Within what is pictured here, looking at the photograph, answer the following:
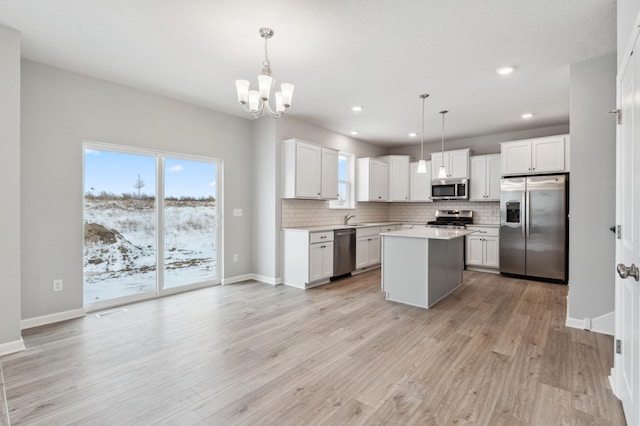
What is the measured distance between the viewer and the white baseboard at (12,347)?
2.61 m

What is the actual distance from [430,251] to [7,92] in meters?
4.47

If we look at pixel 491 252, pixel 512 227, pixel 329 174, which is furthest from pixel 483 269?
pixel 329 174

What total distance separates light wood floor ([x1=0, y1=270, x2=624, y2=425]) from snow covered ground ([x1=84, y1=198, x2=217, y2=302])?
1.32ft

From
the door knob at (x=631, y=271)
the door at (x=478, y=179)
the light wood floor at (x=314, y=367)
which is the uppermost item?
the door at (x=478, y=179)

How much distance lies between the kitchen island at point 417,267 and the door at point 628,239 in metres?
1.84

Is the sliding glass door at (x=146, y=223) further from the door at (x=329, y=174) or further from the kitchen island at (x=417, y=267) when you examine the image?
the kitchen island at (x=417, y=267)

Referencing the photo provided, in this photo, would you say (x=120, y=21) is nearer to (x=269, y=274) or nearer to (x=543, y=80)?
(x=269, y=274)

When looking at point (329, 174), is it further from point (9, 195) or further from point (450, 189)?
point (9, 195)

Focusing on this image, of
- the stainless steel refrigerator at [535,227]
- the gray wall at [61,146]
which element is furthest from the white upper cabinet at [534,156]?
the gray wall at [61,146]

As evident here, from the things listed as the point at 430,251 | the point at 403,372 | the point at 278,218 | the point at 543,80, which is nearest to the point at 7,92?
the point at 278,218

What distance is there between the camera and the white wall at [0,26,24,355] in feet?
8.59

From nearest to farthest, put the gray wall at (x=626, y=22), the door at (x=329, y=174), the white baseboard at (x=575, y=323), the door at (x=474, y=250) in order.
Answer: the gray wall at (x=626, y=22) < the white baseboard at (x=575, y=323) < the door at (x=329, y=174) < the door at (x=474, y=250)

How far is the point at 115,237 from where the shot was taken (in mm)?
3924

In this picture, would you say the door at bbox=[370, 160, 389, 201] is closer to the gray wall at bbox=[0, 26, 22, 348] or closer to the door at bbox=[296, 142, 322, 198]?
the door at bbox=[296, 142, 322, 198]
